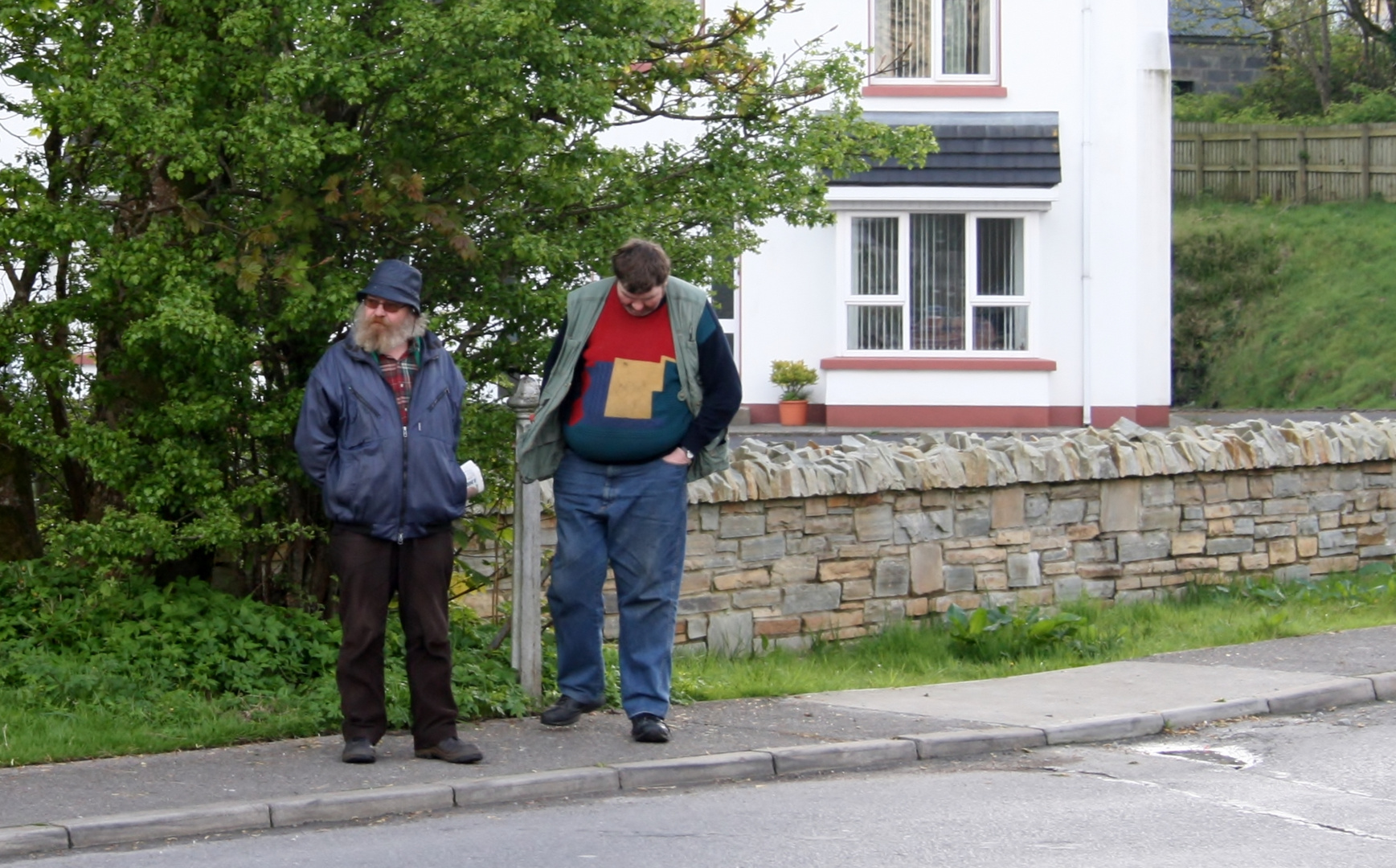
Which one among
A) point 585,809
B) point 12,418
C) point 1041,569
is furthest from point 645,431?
point 1041,569

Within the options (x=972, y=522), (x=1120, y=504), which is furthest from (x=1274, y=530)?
(x=972, y=522)

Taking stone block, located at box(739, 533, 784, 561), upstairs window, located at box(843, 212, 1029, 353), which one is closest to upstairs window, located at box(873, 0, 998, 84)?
upstairs window, located at box(843, 212, 1029, 353)

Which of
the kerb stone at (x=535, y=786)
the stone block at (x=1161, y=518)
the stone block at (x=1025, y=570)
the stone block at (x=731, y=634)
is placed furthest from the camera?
the stone block at (x=1161, y=518)

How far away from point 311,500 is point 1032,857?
13.3 feet

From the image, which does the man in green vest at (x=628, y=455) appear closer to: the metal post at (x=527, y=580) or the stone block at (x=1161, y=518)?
the metal post at (x=527, y=580)

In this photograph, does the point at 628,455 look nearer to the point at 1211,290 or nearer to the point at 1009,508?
the point at 1009,508

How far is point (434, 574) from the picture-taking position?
6.88 metres

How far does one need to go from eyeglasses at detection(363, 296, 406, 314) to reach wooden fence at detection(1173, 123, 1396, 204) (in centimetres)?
3099

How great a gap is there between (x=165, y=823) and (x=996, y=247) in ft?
66.8

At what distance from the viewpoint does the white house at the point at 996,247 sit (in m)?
24.4

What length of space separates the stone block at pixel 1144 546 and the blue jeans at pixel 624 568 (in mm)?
5120

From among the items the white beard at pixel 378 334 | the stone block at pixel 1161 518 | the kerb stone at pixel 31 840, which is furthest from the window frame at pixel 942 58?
the kerb stone at pixel 31 840

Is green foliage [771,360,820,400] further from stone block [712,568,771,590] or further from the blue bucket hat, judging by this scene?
the blue bucket hat

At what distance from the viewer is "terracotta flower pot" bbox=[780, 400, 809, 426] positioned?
2438cm
